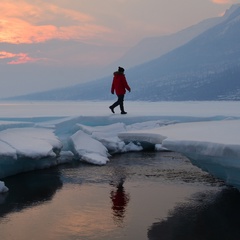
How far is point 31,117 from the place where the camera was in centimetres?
1466

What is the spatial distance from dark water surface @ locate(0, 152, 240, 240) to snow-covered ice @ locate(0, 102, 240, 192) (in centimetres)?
53

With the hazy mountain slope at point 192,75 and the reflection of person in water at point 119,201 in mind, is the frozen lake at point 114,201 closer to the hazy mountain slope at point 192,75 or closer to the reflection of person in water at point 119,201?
the reflection of person in water at point 119,201

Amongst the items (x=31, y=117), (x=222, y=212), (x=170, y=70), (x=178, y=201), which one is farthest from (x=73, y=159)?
(x=170, y=70)

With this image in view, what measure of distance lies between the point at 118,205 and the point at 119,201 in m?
0.24

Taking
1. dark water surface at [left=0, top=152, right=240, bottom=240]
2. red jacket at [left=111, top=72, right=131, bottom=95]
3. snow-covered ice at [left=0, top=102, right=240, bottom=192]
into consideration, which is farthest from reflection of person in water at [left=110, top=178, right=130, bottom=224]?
red jacket at [left=111, top=72, right=131, bottom=95]

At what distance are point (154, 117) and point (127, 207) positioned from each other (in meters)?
8.08

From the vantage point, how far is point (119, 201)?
7.57m

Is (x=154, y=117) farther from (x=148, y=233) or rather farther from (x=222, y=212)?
(x=148, y=233)

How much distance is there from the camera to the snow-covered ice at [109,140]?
6684 mm

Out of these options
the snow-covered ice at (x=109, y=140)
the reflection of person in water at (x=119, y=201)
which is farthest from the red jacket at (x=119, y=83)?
the reflection of person in water at (x=119, y=201)

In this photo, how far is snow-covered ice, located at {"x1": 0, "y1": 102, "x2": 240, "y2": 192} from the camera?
6684mm

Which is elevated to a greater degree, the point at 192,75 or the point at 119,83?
the point at 192,75

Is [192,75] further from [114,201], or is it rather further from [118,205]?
[118,205]

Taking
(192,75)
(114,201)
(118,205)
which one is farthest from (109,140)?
(192,75)
